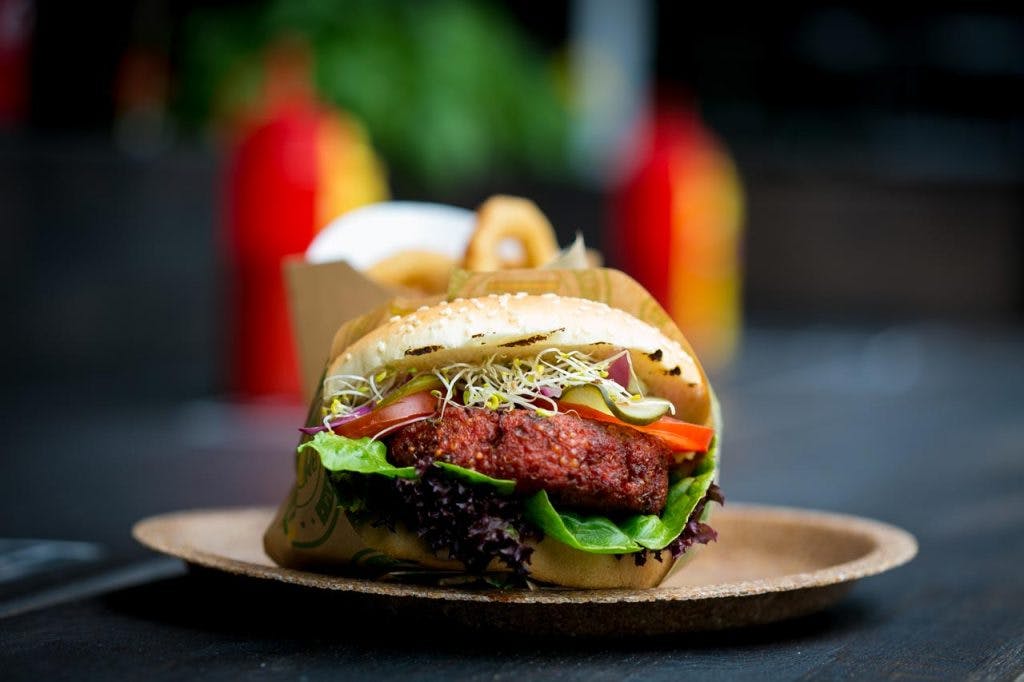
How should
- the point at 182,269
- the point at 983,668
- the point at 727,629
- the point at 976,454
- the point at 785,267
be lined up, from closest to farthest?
the point at 983,668 → the point at 727,629 → the point at 976,454 → the point at 182,269 → the point at 785,267

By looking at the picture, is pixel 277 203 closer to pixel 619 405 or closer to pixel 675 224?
pixel 675 224

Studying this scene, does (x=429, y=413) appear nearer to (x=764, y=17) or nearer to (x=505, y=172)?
(x=505, y=172)

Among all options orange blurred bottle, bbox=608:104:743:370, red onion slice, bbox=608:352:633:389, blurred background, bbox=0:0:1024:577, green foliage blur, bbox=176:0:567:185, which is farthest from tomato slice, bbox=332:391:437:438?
green foliage blur, bbox=176:0:567:185

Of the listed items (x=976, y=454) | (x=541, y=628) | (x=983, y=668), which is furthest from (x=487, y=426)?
(x=976, y=454)

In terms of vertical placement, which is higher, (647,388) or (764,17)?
(764,17)

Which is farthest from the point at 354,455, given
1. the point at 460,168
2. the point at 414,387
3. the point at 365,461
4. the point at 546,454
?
the point at 460,168

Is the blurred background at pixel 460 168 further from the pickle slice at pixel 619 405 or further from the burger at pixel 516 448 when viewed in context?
the pickle slice at pixel 619 405
